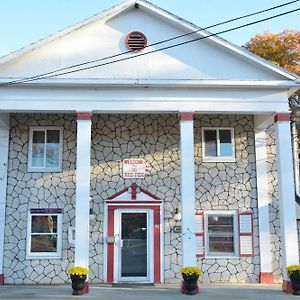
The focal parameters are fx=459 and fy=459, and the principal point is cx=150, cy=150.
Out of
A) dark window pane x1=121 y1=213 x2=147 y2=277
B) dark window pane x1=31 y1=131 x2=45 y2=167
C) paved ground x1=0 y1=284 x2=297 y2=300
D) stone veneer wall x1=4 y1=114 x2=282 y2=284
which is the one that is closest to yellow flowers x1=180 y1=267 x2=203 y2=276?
paved ground x1=0 y1=284 x2=297 y2=300

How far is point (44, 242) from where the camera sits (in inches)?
480

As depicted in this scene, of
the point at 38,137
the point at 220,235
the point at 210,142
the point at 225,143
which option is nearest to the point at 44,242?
the point at 38,137

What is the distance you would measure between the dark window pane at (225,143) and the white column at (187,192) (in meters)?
2.10

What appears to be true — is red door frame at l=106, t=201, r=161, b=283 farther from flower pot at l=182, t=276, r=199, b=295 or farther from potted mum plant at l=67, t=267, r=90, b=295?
potted mum plant at l=67, t=267, r=90, b=295

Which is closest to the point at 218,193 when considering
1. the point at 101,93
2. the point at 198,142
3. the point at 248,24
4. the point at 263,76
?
the point at 198,142

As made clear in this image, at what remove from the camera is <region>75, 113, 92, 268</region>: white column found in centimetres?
1026

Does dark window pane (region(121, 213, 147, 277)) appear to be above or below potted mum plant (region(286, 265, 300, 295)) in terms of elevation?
above

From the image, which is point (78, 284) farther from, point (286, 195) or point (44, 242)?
point (286, 195)

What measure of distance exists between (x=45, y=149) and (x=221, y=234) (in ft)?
17.5

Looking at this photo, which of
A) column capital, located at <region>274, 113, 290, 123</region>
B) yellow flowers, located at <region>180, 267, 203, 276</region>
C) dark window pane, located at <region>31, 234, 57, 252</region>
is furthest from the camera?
dark window pane, located at <region>31, 234, 57, 252</region>

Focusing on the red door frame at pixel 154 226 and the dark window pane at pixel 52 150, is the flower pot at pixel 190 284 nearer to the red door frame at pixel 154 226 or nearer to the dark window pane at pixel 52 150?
the red door frame at pixel 154 226

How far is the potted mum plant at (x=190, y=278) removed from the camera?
10039 millimetres

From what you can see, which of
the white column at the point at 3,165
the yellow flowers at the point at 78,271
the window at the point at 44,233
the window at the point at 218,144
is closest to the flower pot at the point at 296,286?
the window at the point at 218,144

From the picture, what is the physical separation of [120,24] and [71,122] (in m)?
3.07
